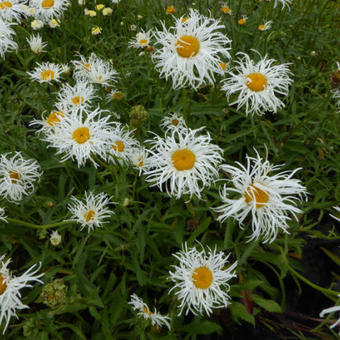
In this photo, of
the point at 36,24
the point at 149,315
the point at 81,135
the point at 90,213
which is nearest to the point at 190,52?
the point at 81,135

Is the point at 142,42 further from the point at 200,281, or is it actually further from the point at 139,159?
the point at 200,281

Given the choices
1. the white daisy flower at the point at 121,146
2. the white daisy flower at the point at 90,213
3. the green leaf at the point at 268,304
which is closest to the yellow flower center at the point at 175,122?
the white daisy flower at the point at 121,146

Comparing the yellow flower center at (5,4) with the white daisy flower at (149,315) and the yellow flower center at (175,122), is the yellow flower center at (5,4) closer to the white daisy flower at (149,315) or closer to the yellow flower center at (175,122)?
the yellow flower center at (175,122)

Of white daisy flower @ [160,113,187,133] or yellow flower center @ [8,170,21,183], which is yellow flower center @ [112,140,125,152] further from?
yellow flower center @ [8,170,21,183]

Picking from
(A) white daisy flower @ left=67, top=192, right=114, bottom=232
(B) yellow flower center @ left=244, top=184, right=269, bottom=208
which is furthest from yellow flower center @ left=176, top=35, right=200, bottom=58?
(A) white daisy flower @ left=67, top=192, right=114, bottom=232

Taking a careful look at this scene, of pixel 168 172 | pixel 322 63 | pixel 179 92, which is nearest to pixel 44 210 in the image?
pixel 168 172
